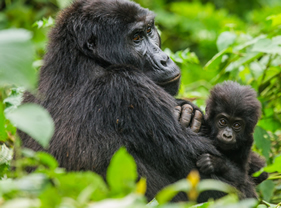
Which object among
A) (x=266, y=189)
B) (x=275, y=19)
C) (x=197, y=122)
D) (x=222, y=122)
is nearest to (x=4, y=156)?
(x=197, y=122)

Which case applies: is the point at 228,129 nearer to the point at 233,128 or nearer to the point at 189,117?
the point at 233,128

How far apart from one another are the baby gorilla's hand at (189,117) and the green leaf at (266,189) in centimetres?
73

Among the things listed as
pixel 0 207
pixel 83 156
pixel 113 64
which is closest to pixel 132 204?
pixel 0 207

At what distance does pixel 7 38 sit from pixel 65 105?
3.97ft

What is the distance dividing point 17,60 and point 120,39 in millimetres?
1603

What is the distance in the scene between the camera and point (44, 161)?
1504mm

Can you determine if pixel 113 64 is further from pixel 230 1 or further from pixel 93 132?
pixel 230 1

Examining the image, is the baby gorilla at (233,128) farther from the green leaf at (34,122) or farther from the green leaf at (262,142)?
the green leaf at (34,122)

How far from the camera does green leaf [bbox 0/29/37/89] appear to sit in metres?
1.35

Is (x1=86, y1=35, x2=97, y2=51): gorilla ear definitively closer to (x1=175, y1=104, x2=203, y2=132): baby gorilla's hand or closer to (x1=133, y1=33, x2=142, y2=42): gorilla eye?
(x1=133, y1=33, x2=142, y2=42): gorilla eye

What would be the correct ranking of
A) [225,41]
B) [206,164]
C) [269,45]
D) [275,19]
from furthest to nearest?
[225,41] → [275,19] → [269,45] → [206,164]

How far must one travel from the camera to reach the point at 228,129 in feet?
9.63

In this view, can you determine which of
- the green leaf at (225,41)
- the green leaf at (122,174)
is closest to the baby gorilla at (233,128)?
the green leaf at (225,41)

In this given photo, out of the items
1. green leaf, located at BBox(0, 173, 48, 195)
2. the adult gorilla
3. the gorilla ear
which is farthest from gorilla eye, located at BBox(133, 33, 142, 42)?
green leaf, located at BBox(0, 173, 48, 195)
